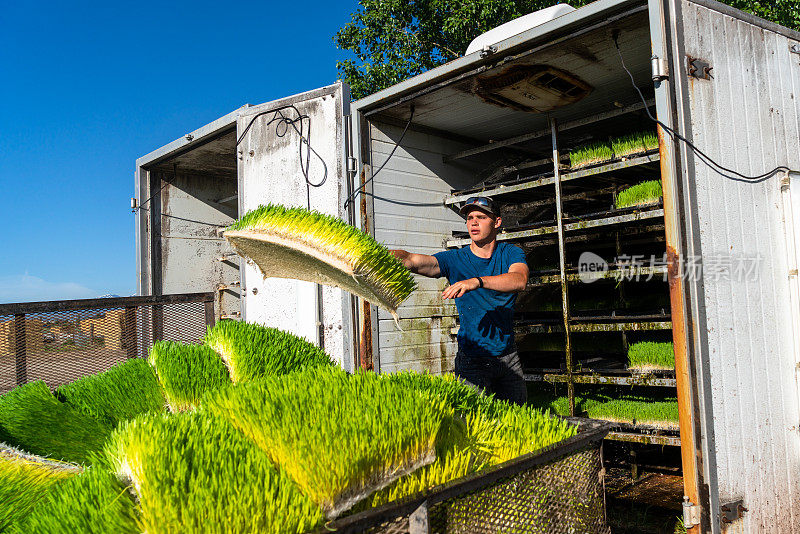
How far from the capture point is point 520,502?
4.16 ft

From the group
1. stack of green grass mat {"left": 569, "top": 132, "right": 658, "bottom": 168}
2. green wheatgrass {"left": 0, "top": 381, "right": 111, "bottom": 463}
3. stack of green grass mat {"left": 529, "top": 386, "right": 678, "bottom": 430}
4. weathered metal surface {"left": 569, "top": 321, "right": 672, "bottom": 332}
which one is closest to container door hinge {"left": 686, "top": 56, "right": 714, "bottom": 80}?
stack of green grass mat {"left": 569, "top": 132, "right": 658, "bottom": 168}

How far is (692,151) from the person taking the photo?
9.52 feet

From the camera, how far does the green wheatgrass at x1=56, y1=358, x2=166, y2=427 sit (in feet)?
4.86

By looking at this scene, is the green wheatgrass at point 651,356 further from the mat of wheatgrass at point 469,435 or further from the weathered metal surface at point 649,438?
the mat of wheatgrass at point 469,435

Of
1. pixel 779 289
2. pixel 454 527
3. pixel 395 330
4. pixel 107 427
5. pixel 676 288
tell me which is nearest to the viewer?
pixel 454 527

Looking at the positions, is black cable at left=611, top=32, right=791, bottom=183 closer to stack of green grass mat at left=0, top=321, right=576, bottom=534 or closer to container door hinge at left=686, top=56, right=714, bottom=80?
container door hinge at left=686, top=56, right=714, bottom=80

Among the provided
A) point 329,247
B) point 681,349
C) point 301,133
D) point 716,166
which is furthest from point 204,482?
point 301,133

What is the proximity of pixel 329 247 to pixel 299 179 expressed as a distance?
3725 millimetres

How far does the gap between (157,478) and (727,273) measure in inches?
114

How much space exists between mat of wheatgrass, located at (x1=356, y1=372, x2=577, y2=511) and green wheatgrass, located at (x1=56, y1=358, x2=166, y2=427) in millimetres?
619

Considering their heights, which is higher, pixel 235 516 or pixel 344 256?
pixel 344 256

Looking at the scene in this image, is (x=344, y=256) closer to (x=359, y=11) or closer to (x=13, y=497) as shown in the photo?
(x=13, y=497)

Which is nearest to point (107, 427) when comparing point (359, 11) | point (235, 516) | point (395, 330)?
point (235, 516)

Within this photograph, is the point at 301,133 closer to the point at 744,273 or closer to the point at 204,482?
the point at 744,273
